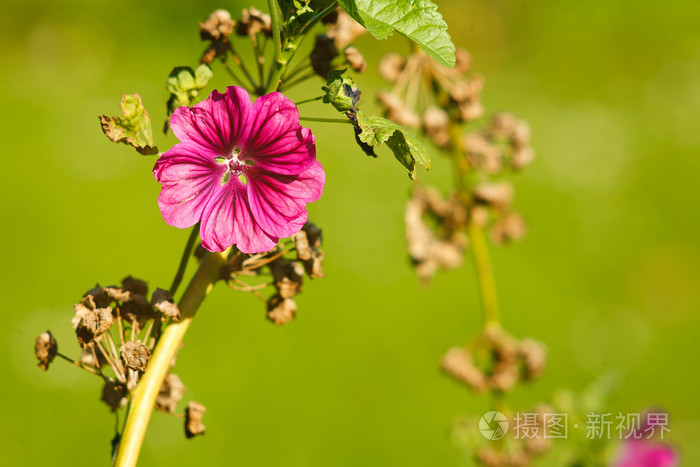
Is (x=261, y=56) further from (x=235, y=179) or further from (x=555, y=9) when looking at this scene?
(x=555, y=9)

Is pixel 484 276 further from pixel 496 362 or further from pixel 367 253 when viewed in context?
pixel 367 253

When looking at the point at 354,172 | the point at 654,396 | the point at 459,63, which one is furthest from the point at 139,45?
the point at 459,63

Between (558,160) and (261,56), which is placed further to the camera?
(558,160)

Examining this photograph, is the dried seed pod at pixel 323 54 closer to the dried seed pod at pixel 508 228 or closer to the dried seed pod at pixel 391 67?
the dried seed pod at pixel 391 67

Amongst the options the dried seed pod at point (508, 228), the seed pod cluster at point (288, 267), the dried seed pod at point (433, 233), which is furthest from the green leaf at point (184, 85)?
the dried seed pod at point (508, 228)

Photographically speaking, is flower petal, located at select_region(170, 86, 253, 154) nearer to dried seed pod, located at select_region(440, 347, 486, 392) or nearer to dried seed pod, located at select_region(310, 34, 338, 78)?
dried seed pod, located at select_region(310, 34, 338, 78)

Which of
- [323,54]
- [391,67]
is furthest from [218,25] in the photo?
[391,67]
